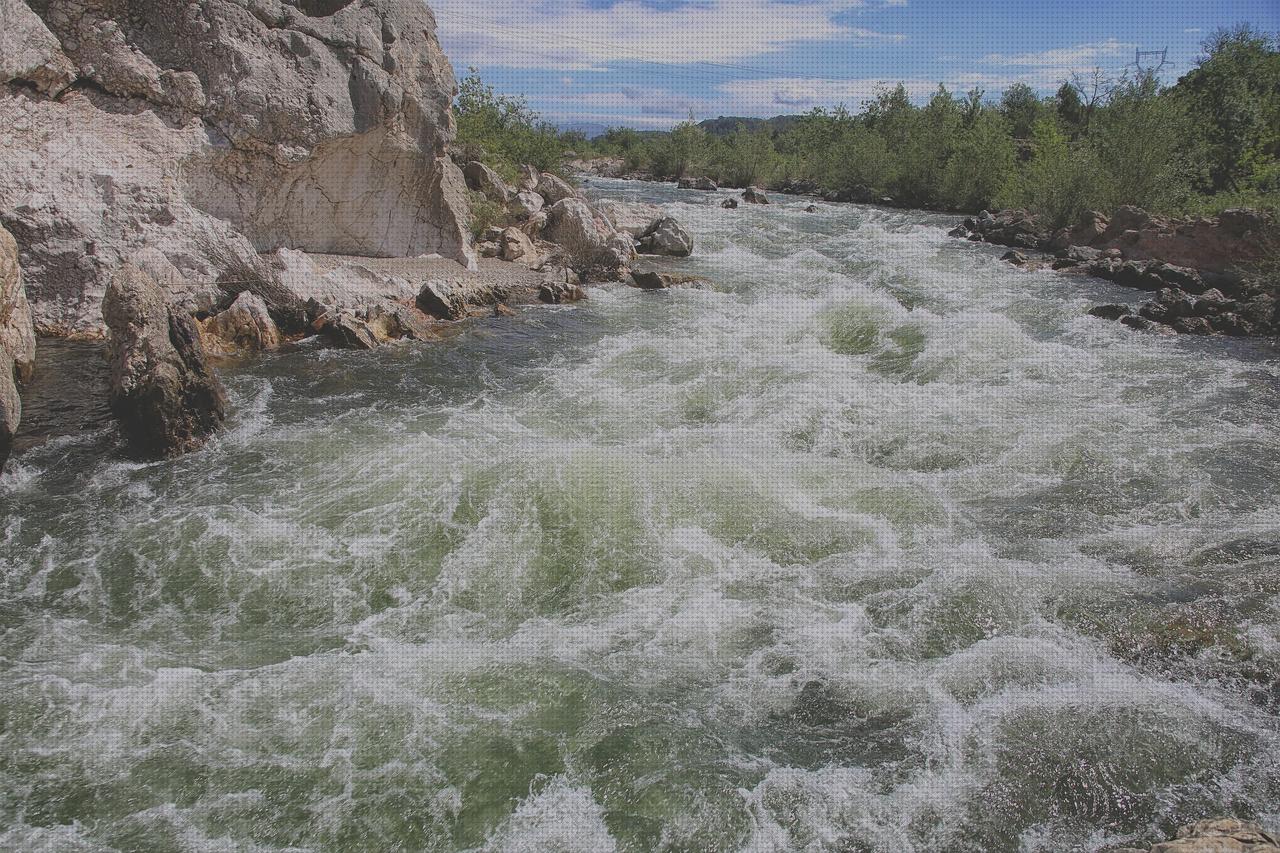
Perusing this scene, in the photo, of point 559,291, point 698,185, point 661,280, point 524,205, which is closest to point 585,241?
point 524,205

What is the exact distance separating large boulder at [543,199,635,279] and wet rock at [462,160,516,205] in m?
1.84

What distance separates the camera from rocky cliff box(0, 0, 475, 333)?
36.1 feet

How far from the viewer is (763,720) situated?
471 centimetres

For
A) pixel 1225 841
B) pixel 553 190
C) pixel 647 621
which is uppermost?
pixel 553 190

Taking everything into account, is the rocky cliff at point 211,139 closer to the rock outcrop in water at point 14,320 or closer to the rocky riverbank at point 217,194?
the rocky riverbank at point 217,194

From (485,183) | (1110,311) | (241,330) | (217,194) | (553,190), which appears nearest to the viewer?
(241,330)

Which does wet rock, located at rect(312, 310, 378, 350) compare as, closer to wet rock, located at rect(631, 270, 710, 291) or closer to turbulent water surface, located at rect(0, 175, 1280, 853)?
turbulent water surface, located at rect(0, 175, 1280, 853)

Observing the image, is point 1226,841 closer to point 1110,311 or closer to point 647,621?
point 647,621

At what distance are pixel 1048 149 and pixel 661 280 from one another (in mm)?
21606

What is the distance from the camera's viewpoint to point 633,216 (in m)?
27.3

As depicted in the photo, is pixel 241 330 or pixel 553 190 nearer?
pixel 241 330

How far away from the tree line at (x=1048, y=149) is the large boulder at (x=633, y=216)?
9.36ft

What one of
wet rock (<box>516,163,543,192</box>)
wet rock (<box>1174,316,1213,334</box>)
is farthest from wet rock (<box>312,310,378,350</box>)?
wet rock (<box>1174,316,1213,334</box>)

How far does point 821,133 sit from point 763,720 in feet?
183
